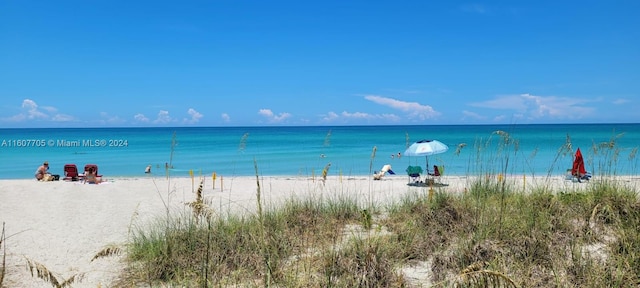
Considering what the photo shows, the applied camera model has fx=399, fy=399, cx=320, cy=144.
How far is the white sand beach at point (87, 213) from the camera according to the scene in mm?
4504

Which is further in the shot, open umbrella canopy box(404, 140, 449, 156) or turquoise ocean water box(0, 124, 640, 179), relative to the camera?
open umbrella canopy box(404, 140, 449, 156)

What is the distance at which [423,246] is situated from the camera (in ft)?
13.3

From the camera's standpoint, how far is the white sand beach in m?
4.50

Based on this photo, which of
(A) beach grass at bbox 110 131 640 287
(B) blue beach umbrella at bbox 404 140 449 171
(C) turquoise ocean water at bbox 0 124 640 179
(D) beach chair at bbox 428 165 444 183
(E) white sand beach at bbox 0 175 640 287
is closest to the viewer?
(A) beach grass at bbox 110 131 640 287

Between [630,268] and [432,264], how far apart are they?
1.48 metres

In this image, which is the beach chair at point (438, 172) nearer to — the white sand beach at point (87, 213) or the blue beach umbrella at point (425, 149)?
the white sand beach at point (87, 213)

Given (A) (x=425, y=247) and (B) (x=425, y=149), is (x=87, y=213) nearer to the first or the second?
(A) (x=425, y=247)

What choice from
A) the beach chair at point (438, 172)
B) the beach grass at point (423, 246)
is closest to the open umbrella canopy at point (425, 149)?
the beach chair at point (438, 172)

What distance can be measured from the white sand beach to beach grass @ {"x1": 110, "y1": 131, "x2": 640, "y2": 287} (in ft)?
1.53

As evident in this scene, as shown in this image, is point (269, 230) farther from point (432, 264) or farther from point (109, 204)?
point (109, 204)

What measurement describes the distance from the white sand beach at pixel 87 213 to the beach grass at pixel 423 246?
467 mm

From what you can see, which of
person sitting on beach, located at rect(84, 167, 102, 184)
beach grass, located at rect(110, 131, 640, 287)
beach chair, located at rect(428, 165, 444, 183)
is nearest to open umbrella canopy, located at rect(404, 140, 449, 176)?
beach chair, located at rect(428, 165, 444, 183)

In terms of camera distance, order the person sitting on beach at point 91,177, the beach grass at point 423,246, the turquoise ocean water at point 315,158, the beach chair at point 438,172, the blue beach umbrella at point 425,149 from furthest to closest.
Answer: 1. the person sitting on beach at point 91,177
2. the blue beach umbrella at point 425,149
3. the beach chair at point 438,172
4. the turquoise ocean water at point 315,158
5. the beach grass at point 423,246

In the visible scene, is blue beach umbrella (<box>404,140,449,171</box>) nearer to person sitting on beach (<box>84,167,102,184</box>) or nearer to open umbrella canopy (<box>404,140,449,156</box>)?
open umbrella canopy (<box>404,140,449,156</box>)
